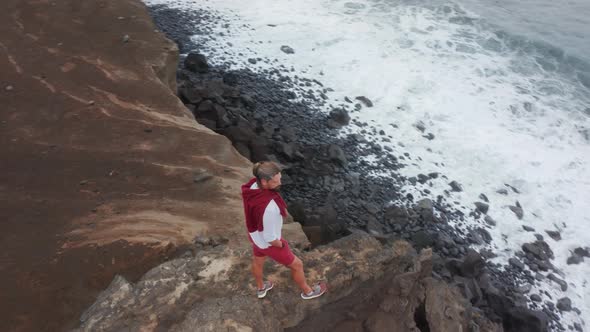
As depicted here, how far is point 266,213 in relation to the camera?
13.8 ft

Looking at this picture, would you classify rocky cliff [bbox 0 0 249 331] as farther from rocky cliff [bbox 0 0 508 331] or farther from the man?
the man

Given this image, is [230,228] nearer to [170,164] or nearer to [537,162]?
[170,164]

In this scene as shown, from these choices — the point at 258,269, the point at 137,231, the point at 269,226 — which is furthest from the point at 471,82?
the point at 269,226

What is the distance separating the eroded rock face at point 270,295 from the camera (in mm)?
4578

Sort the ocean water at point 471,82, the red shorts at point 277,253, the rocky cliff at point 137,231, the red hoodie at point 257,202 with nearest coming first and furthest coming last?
the red hoodie at point 257,202 < the red shorts at point 277,253 < the rocky cliff at point 137,231 < the ocean water at point 471,82

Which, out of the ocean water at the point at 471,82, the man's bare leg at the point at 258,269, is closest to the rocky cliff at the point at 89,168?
the man's bare leg at the point at 258,269

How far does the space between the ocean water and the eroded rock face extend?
482cm

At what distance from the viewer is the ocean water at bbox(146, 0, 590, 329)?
427 inches

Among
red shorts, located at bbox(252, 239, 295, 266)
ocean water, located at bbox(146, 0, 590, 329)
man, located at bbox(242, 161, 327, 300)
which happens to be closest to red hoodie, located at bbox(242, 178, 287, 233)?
man, located at bbox(242, 161, 327, 300)

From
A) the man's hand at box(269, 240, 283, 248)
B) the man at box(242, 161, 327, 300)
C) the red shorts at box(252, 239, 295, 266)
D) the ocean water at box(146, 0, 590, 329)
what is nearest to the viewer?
the man at box(242, 161, 327, 300)

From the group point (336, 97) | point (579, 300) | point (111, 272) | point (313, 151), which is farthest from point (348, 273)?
point (336, 97)

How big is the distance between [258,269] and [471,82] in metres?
11.7

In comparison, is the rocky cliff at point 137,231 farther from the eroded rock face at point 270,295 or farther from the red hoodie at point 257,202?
the red hoodie at point 257,202

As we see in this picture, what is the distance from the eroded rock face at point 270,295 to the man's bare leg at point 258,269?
0.15 metres
